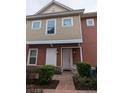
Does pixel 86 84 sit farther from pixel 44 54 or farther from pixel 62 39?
pixel 44 54

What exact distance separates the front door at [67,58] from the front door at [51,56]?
80cm

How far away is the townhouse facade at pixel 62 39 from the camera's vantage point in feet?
34.1

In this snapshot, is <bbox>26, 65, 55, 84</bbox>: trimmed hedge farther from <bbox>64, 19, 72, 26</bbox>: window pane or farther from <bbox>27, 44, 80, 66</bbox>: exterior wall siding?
<bbox>64, 19, 72, 26</bbox>: window pane

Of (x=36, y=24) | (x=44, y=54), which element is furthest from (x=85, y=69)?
(x=36, y=24)

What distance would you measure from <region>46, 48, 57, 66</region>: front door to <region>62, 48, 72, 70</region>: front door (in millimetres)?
795

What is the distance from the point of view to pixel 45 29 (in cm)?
1120

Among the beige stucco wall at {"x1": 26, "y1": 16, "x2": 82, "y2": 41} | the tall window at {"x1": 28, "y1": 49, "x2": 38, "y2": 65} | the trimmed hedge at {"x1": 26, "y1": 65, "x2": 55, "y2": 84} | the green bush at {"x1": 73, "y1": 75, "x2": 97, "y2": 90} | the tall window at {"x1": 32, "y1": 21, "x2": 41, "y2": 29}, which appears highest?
the tall window at {"x1": 32, "y1": 21, "x2": 41, "y2": 29}

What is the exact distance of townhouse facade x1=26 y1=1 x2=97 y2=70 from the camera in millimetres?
10383

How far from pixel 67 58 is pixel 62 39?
1611mm

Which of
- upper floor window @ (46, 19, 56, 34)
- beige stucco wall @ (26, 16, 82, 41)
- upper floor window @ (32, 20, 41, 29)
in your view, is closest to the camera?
beige stucco wall @ (26, 16, 82, 41)

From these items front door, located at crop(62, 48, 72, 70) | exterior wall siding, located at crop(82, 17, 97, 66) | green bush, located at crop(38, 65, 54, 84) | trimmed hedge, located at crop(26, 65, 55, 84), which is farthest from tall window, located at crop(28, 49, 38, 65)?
green bush, located at crop(38, 65, 54, 84)

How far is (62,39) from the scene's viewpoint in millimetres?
10430
